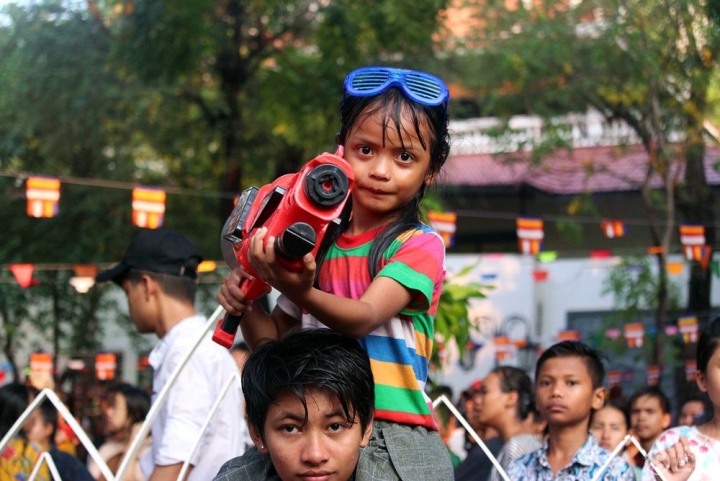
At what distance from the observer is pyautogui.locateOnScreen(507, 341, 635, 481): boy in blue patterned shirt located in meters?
4.07

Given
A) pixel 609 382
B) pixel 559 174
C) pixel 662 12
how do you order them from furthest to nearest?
1. pixel 559 174
2. pixel 609 382
3. pixel 662 12

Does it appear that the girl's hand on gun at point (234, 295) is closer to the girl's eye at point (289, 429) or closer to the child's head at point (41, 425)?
the girl's eye at point (289, 429)

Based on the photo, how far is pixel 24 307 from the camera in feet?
48.5

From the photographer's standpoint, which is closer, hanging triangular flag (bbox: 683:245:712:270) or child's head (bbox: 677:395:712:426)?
child's head (bbox: 677:395:712:426)

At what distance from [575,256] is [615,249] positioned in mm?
673

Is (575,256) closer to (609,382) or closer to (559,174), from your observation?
(559,174)

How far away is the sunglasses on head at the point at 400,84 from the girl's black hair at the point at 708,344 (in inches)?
57.2

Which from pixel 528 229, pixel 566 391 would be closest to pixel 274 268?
pixel 566 391

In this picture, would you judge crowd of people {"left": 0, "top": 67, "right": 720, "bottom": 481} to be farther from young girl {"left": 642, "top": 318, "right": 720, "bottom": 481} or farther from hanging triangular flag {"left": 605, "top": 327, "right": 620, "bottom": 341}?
hanging triangular flag {"left": 605, "top": 327, "right": 620, "bottom": 341}

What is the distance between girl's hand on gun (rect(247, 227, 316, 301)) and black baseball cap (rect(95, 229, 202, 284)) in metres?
2.07

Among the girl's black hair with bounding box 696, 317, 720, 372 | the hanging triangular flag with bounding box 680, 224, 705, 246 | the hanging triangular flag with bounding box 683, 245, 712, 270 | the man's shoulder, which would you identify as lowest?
the man's shoulder

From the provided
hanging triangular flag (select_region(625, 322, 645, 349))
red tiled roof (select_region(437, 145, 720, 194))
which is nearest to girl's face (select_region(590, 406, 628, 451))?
hanging triangular flag (select_region(625, 322, 645, 349))

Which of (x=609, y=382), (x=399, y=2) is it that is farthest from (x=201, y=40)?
(x=609, y=382)

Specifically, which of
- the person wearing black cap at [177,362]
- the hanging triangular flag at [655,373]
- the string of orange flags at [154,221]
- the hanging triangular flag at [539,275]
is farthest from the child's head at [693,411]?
the hanging triangular flag at [539,275]
